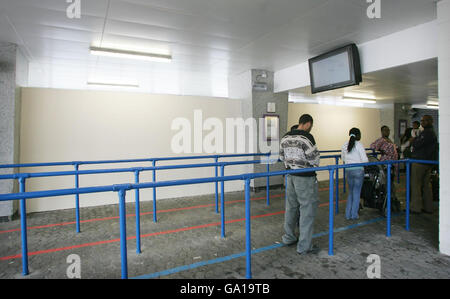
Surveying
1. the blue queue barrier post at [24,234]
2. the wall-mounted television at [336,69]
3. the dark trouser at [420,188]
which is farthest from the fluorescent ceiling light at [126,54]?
the dark trouser at [420,188]

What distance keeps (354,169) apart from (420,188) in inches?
61.8

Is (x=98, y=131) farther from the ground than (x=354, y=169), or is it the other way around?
(x=98, y=131)

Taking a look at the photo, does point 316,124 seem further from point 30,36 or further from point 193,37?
point 30,36

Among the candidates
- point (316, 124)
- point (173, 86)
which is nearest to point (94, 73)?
point (173, 86)

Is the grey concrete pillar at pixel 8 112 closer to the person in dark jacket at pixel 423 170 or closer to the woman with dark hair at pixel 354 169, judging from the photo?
the woman with dark hair at pixel 354 169

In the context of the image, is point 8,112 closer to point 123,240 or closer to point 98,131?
point 98,131

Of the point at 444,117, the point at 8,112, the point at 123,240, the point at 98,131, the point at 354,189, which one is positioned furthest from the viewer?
the point at 98,131

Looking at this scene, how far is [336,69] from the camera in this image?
4820 mm

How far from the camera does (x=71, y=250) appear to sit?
333 cm

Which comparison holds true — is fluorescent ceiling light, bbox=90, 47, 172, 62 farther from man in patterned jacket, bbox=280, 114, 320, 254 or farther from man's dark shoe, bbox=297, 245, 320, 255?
man's dark shoe, bbox=297, 245, 320, 255

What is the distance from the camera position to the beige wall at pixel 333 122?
8505 mm

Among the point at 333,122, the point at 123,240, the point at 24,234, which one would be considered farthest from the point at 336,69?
the point at 24,234

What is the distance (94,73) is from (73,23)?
3.30 meters

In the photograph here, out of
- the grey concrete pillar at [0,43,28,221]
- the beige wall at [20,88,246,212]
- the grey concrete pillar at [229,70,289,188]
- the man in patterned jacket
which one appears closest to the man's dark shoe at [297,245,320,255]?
the man in patterned jacket
